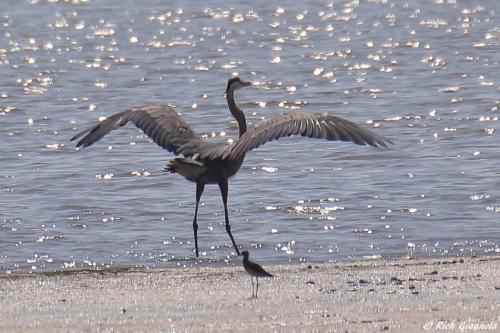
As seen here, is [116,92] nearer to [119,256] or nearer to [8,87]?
[8,87]

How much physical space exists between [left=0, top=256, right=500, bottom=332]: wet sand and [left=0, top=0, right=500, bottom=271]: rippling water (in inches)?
45.8

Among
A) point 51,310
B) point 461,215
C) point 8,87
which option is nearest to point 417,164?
point 461,215

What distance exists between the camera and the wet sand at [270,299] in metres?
7.83

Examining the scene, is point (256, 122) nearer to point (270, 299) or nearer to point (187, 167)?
point (187, 167)

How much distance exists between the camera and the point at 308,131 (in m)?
9.82

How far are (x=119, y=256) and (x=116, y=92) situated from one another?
1038 cm

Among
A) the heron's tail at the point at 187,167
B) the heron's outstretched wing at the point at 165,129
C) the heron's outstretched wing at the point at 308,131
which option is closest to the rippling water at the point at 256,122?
the heron's tail at the point at 187,167

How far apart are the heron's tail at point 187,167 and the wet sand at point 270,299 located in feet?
2.63

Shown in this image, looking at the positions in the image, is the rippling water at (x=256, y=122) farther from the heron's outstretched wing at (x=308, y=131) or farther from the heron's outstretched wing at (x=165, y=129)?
the heron's outstretched wing at (x=308, y=131)

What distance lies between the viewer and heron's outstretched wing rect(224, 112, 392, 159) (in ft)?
31.9

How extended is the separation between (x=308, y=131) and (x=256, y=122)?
910cm

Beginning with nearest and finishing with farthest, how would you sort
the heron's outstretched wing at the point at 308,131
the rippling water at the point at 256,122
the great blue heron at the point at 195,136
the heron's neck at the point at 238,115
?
1. the heron's outstretched wing at the point at 308,131
2. the great blue heron at the point at 195,136
3. the heron's neck at the point at 238,115
4. the rippling water at the point at 256,122

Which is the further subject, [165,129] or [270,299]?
[165,129]

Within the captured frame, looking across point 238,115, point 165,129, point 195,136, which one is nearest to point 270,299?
point 165,129
